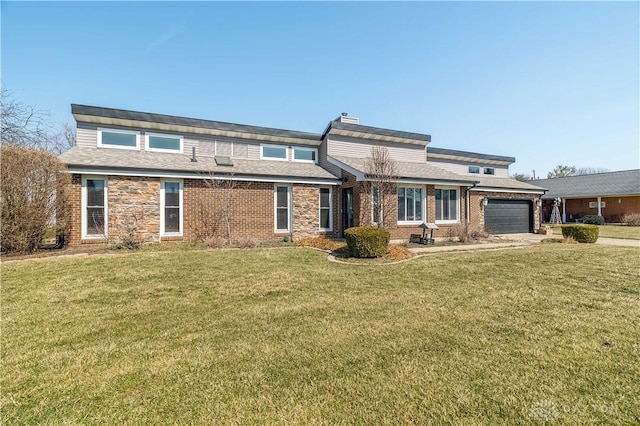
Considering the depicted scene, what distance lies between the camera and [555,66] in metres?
10.8

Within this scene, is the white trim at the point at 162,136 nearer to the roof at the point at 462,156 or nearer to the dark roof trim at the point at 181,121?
the dark roof trim at the point at 181,121

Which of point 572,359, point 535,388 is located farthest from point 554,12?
point 535,388

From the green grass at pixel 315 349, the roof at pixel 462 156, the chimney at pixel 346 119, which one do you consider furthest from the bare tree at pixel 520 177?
the green grass at pixel 315 349

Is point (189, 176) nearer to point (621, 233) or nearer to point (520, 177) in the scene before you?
point (621, 233)

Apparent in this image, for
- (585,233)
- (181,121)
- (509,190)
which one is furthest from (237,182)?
(509,190)

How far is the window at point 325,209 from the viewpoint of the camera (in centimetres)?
1509

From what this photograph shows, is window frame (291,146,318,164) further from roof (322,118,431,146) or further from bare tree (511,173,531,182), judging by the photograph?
bare tree (511,173,531,182)

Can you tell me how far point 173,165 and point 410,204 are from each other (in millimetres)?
11226

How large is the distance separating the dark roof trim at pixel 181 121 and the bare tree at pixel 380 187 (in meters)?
5.06

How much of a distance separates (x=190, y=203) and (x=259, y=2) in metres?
8.38

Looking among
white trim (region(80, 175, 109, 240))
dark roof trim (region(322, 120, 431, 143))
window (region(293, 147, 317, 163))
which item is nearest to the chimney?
dark roof trim (region(322, 120, 431, 143))

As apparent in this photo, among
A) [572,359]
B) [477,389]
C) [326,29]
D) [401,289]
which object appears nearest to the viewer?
[477,389]

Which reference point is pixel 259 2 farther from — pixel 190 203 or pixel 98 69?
pixel 98 69

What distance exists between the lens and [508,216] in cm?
2036
